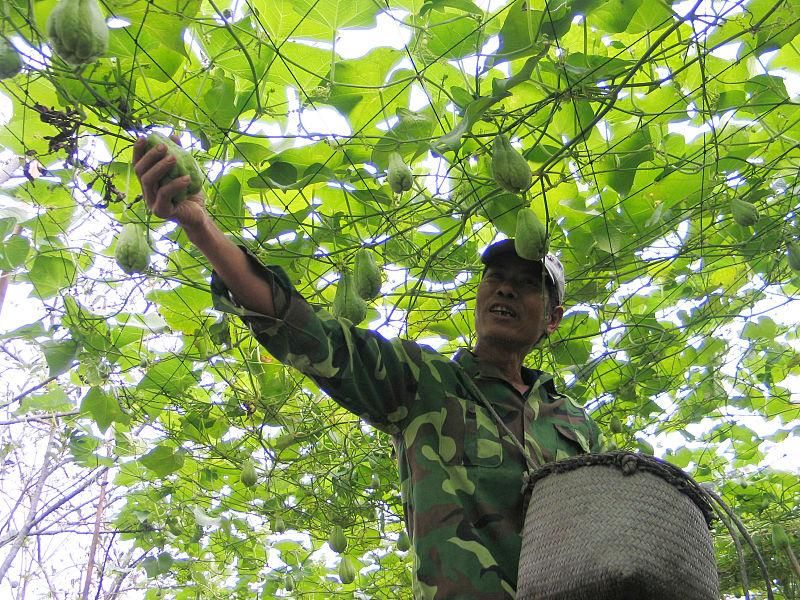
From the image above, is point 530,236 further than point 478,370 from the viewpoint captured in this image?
No

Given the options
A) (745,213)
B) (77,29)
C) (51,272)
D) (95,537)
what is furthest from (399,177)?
(95,537)

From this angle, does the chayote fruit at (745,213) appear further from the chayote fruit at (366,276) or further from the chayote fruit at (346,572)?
→ the chayote fruit at (346,572)

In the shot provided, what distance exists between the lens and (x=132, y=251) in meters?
1.62

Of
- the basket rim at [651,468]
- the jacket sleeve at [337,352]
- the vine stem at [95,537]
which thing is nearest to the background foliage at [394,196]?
the jacket sleeve at [337,352]

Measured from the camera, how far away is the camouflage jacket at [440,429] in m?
1.45

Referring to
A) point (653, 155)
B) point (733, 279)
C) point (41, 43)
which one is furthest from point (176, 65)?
point (733, 279)

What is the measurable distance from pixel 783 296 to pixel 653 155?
124 cm

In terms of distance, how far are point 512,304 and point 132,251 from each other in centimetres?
89

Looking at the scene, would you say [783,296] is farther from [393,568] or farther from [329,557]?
[329,557]

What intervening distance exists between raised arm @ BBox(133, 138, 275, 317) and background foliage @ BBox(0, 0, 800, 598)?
23 cm

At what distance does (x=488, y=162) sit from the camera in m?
2.00

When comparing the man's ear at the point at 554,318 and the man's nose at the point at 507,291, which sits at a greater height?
the man's ear at the point at 554,318

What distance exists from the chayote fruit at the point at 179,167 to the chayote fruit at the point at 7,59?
36cm

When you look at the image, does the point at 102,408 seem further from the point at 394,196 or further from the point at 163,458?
the point at 394,196
